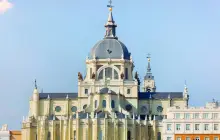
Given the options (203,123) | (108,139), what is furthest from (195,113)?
(108,139)

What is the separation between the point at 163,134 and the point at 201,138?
9.14m

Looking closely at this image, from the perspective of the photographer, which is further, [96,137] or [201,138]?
[96,137]

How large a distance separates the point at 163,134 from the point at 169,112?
4.70m

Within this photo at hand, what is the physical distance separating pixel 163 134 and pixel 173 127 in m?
3.04

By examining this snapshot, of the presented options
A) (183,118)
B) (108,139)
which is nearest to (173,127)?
(183,118)

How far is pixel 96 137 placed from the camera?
200 meters

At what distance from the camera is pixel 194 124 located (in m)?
189

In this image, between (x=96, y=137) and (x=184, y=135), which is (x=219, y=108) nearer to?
Result: (x=184, y=135)

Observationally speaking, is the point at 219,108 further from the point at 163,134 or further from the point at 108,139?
the point at 108,139

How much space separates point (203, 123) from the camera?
188625mm

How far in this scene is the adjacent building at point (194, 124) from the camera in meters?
188

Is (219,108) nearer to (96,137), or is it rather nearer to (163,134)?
(163,134)

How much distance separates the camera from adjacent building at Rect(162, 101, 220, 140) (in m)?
188

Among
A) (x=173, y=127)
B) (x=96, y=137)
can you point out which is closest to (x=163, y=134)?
(x=173, y=127)
